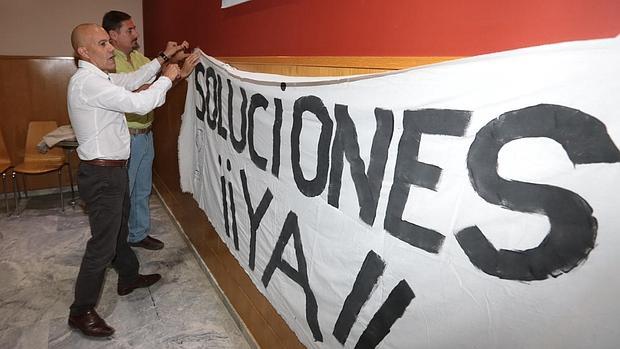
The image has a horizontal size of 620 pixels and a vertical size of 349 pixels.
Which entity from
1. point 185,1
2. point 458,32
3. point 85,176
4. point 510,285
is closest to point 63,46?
point 185,1

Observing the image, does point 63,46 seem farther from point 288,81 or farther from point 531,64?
point 531,64

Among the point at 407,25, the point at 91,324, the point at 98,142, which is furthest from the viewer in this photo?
the point at 91,324

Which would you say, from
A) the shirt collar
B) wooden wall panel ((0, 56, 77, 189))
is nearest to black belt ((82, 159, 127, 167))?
the shirt collar

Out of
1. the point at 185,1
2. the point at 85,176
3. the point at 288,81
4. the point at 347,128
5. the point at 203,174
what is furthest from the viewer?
the point at 185,1

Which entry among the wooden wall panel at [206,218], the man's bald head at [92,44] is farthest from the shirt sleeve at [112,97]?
the wooden wall panel at [206,218]

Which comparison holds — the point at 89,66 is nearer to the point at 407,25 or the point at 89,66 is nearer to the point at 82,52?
the point at 82,52

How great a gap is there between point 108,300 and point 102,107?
47.5 inches

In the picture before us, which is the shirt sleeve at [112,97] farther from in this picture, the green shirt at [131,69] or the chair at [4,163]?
the chair at [4,163]

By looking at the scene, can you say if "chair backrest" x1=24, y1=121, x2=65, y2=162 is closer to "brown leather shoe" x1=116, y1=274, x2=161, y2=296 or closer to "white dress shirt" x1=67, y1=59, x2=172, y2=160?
"brown leather shoe" x1=116, y1=274, x2=161, y2=296

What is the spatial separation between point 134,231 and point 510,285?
2779 mm

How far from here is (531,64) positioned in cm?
64

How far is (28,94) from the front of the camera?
12.5ft

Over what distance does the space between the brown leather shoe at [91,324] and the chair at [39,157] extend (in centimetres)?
203

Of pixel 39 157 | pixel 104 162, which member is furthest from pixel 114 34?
pixel 39 157
